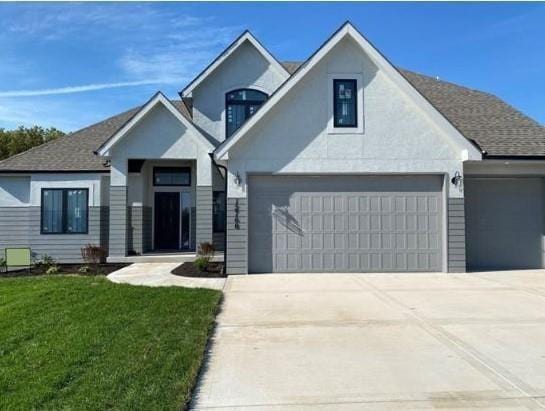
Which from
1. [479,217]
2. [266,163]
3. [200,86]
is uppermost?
[200,86]

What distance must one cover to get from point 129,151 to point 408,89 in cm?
916

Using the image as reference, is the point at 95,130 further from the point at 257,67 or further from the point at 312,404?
the point at 312,404

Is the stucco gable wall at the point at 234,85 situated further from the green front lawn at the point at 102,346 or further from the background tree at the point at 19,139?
the background tree at the point at 19,139

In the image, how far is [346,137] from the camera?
13.5 metres

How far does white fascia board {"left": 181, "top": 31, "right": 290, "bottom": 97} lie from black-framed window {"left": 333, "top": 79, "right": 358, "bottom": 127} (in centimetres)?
482

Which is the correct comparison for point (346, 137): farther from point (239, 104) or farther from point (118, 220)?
point (118, 220)

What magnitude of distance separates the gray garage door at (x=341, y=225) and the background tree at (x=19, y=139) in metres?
36.1

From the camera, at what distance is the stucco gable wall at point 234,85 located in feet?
59.2

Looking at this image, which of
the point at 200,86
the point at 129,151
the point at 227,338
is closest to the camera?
the point at 227,338

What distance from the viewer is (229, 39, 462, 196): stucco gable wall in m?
13.4

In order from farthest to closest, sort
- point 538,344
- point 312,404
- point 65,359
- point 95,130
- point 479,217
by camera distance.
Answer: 1. point 95,130
2. point 479,217
3. point 538,344
4. point 65,359
5. point 312,404

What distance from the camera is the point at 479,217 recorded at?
14.6m

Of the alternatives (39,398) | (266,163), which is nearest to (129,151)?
(266,163)

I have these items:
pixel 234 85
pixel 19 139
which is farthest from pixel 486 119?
pixel 19 139
